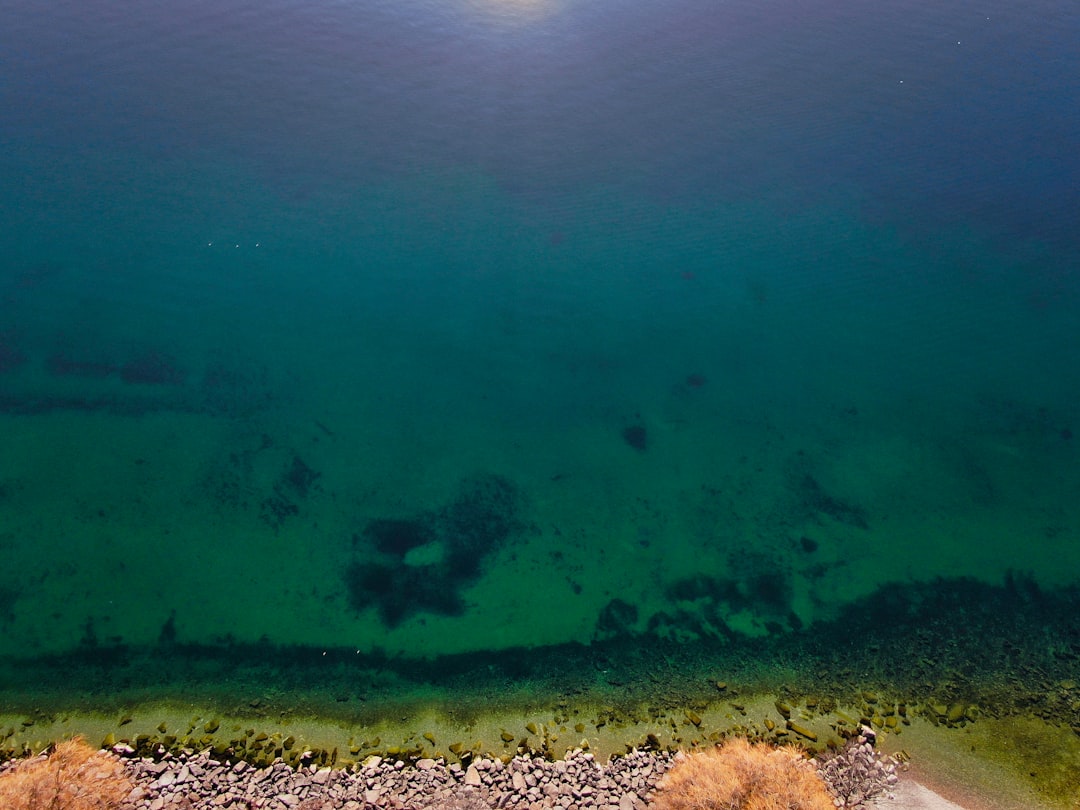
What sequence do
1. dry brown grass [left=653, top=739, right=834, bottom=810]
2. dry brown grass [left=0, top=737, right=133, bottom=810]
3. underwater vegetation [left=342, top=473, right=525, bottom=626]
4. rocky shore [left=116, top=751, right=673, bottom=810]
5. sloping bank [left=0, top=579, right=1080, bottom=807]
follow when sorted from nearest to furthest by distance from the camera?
dry brown grass [left=0, top=737, right=133, bottom=810], dry brown grass [left=653, top=739, right=834, bottom=810], rocky shore [left=116, top=751, right=673, bottom=810], sloping bank [left=0, top=579, right=1080, bottom=807], underwater vegetation [left=342, top=473, right=525, bottom=626]

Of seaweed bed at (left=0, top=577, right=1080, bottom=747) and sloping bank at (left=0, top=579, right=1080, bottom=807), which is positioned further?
seaweed bed at (left=0, top=577, right=1080, bottom=747)

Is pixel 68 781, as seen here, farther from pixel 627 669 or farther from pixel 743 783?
pixel 743 783

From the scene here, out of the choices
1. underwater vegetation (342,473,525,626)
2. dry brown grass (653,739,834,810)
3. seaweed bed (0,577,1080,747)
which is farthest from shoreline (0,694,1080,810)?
underwater vegetation (342,473,525,626)

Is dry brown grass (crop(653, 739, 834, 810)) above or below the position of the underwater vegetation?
below

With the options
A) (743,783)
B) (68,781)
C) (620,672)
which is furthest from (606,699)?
(68,781)

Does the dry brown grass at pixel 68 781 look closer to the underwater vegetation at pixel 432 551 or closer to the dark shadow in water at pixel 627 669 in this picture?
the dark shadow in water at pixel 627 669

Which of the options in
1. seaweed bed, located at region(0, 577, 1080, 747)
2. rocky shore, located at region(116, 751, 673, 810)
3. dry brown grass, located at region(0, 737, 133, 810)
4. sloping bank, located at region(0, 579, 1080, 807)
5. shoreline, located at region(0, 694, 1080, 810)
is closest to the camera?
dry brown grass, located at region(0, 737, 133, 810)

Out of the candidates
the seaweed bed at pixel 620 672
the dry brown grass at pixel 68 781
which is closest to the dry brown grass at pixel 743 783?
the seaweed bed at pixel 620 672

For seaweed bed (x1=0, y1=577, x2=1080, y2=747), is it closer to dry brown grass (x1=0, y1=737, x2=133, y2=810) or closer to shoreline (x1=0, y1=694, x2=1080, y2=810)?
shoreline (x1=0, y1=694, x2=1080, y2=810)
